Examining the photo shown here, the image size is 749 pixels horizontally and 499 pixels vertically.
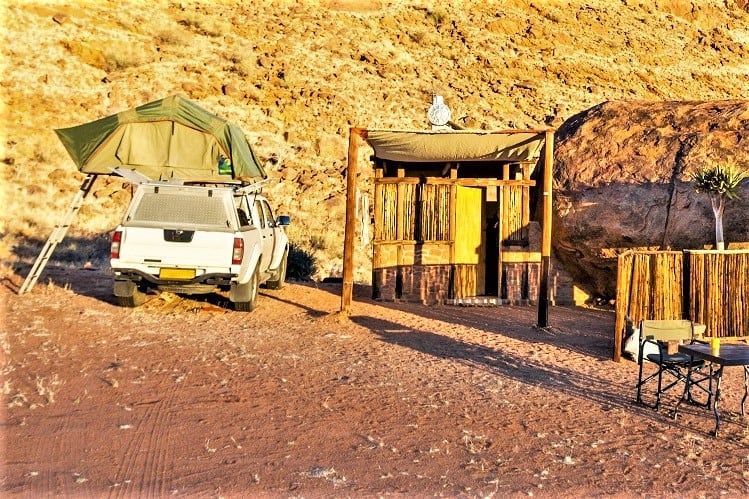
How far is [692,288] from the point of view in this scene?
890 cm

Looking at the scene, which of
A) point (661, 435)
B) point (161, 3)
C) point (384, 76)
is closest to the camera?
point (661, 435)

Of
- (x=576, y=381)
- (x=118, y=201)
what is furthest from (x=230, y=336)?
(x=118, y=201)

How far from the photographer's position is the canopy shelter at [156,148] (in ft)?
36.3

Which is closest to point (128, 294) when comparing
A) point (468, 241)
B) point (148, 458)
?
point (148, 458)

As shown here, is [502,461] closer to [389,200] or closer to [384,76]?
[389,200]

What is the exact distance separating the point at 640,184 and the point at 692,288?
3.53 metres

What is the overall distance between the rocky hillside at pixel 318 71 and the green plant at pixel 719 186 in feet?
30.2

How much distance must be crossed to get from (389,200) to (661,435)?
25.7ft

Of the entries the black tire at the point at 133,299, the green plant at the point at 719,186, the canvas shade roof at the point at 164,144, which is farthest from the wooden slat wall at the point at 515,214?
the black tire at the point at 133,299

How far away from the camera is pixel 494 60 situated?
3469 cm

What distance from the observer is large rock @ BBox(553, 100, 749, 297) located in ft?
37.8

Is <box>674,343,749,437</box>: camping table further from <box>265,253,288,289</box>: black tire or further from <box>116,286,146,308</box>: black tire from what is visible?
<box>265,253,288,289</box>: black tire

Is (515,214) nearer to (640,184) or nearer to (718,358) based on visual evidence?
(640,184)

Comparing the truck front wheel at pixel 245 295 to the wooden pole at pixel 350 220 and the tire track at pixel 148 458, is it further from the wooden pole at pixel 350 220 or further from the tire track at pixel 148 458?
the tire track at pixel 148 458
